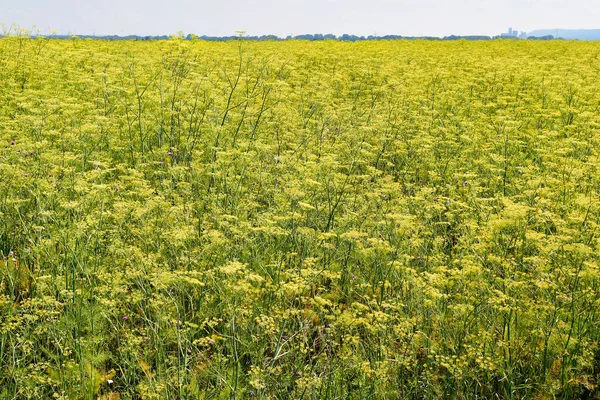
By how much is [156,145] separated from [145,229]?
2943 mm

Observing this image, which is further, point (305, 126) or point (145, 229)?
point (305, 126)

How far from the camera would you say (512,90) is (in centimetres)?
1082

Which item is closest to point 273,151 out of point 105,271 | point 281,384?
point 105,271

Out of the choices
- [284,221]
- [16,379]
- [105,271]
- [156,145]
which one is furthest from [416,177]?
[16,379]

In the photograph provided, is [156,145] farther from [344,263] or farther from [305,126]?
[344,263]

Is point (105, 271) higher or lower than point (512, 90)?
lower

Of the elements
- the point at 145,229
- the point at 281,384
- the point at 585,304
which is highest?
the point at 145,229

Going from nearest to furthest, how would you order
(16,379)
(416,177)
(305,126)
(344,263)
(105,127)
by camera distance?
(16,379) < (344,263) < (105,127) < (416,177) < (305,126)

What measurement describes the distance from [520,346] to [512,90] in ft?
28.2

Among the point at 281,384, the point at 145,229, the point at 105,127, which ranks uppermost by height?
the point at 105,127

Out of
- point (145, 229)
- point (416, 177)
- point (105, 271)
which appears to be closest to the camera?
point (105, 271)

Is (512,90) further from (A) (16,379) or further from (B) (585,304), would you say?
(A) (16,379)

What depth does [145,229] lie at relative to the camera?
12.9ft

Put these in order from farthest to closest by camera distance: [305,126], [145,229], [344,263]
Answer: [305,126], [344,263], [145,229]
